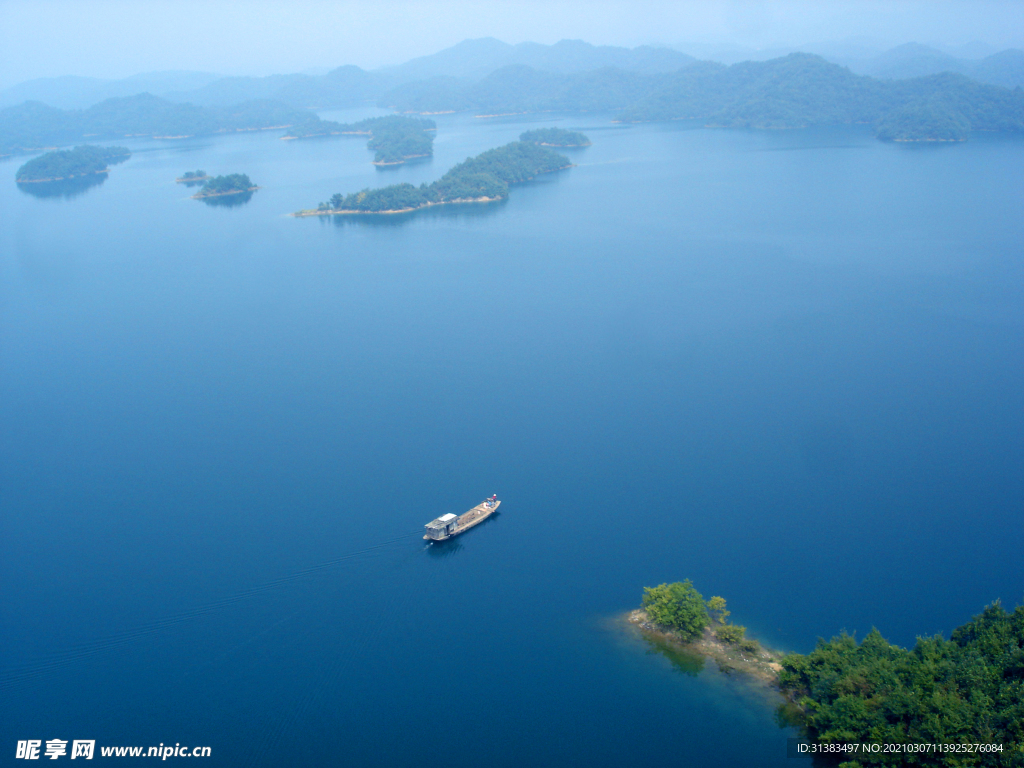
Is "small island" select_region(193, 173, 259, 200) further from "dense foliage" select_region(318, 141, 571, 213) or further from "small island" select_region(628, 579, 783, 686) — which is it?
"small island" select_region(628, 579, 783, 686)

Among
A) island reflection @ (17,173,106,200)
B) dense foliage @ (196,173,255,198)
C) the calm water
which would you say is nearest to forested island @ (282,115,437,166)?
dense foliage @ (196,173,255,198)

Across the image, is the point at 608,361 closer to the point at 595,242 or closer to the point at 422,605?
the point at 422,605

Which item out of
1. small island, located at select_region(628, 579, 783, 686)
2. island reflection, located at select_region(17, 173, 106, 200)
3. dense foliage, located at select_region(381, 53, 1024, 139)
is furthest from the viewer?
dense foliage, located at select_region(381, 53, 1024, 139)

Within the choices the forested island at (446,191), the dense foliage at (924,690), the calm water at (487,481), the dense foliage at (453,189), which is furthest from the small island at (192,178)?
the dense foliage at (924,690)

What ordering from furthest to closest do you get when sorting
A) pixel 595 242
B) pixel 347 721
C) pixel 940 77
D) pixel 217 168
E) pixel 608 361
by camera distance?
pixel 940 77
pixel 217 168
pixel 595 242
pixel 608 361
pixel 347 721

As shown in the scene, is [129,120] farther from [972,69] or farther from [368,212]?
[972,69]

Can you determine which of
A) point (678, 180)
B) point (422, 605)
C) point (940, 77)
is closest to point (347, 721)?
point (422, 605)

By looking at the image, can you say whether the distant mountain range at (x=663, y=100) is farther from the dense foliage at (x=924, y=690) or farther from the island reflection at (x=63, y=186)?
the dense foliage at (x=924, y=690)
